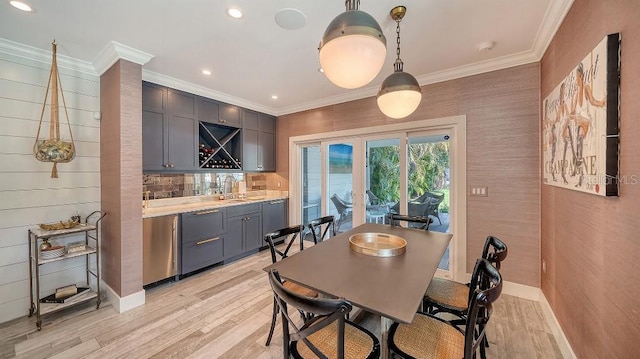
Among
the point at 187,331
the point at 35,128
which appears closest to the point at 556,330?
the point at 187,331

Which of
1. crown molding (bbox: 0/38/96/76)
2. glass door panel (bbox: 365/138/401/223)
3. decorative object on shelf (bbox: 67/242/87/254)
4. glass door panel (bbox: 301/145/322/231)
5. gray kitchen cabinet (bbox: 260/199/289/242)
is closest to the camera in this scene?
crown molding (bbox: 0/38/96/76)

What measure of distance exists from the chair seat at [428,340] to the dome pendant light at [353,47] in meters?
1.42

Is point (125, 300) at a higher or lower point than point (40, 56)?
lower

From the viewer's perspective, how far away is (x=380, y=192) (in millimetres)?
3695

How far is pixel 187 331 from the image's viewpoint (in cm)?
210

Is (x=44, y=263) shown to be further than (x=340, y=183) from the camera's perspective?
No

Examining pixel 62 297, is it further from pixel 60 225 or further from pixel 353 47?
pixel 353 47

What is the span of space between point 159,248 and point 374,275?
267 cm

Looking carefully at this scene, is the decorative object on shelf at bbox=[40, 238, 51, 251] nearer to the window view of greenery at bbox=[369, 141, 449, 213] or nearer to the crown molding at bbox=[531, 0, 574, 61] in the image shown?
the window view of greenery at bbox=[369, 141, 449, 213]

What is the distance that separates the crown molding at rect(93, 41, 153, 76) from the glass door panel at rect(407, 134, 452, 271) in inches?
130

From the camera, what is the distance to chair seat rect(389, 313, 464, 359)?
3.98 feet

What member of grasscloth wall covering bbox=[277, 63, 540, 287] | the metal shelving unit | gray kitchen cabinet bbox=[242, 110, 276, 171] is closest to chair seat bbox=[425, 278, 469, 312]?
grasscloth wall covering bbox=[277, 63, 540, 287]

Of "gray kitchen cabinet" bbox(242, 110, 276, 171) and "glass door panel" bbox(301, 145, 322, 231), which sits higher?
"gray kitchen cabinet" bbox(242, 110, 276, 171)

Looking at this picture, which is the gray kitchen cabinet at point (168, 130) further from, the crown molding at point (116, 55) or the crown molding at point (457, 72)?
the crown molding at point (457, 72)
